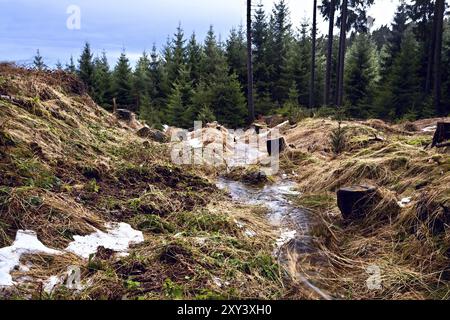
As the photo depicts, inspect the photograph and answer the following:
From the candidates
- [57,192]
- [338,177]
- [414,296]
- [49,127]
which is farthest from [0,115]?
[414,296]

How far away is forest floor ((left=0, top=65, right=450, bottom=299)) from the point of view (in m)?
3.14

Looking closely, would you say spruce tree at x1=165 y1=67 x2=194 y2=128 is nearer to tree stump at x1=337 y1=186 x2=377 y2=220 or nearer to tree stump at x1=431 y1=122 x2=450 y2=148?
tree stump at x1=431 y1=122 x2=450 y2=148

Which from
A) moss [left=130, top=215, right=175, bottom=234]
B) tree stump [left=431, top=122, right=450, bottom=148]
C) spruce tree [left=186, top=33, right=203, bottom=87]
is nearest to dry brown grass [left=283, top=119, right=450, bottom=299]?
tree stump [left=431, top=122, right=450, bottom=148]

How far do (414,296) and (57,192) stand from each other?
3869 mm

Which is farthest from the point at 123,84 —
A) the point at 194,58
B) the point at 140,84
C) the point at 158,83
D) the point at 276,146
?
the point at 276,146

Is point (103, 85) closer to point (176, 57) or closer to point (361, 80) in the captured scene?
point (176, 57)

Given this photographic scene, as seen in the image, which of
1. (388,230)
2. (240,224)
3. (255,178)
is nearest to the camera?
Answer: (388,230)

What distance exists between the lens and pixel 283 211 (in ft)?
17.9

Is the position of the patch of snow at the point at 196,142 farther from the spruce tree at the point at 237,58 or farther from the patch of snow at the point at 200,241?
the spruce tree at the point at 237,58

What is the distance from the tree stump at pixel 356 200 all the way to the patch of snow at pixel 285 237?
752mm

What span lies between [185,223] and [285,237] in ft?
3.87

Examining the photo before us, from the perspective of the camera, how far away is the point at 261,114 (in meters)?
19.9

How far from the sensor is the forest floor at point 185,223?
123 inches

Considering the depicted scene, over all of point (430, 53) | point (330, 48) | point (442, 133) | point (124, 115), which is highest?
point (330, 48)
